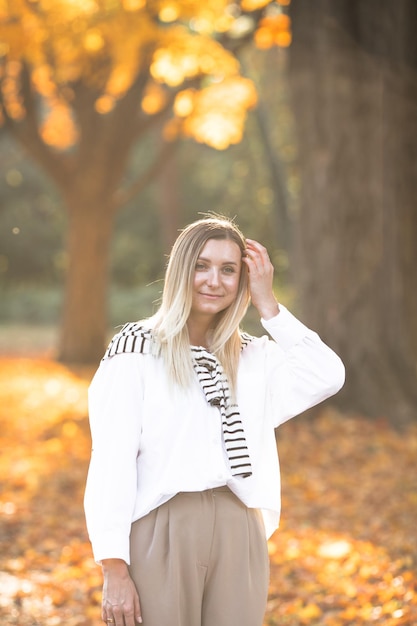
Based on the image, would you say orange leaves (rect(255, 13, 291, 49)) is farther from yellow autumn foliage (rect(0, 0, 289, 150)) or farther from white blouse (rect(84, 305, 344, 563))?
white blouse (rect(84, 305, 344, 563))

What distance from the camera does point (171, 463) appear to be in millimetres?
2732

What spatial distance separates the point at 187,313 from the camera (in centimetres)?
286

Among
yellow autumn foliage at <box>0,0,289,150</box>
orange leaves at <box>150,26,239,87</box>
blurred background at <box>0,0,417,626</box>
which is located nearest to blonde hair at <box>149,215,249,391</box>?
blurred background at <box>0,0,417,626</box>

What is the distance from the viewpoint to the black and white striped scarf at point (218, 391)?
9.08ft

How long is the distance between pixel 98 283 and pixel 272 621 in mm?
11725

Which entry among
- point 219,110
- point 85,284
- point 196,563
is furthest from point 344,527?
point 219,110

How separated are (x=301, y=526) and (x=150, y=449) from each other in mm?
4170

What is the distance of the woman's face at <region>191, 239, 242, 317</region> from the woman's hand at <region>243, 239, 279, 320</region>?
0.19 feet

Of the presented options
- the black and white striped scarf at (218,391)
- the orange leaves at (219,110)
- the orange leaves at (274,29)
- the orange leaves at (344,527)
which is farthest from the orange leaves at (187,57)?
the black and white striped scarf at (218,391)

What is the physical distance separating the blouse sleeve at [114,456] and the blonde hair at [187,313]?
5.1 inches

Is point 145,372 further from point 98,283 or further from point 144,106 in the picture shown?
point 144,106

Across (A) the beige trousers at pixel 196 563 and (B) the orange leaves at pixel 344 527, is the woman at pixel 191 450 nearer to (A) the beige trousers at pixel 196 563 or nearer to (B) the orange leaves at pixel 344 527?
(A) the beige trousers at pixel 196 563

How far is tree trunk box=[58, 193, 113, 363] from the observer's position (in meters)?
15.8

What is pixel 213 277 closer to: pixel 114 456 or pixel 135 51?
pixel 114 456
